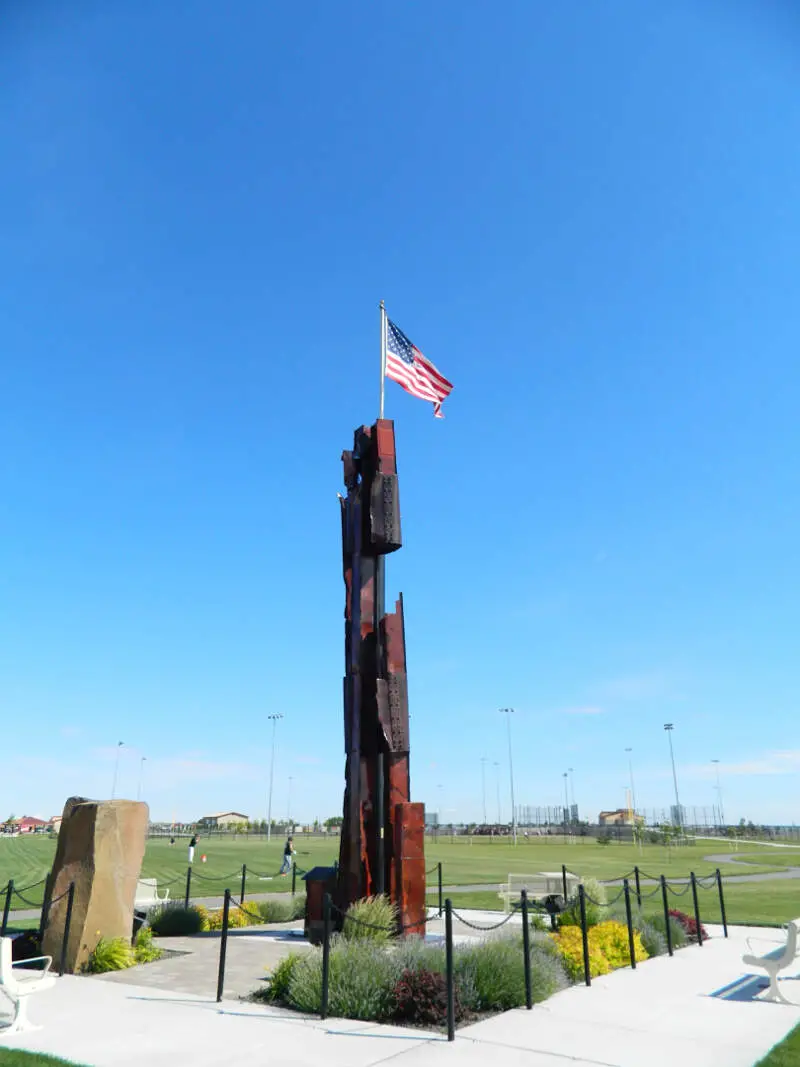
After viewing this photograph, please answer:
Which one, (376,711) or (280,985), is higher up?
(376,711)

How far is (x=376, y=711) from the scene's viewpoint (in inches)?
579

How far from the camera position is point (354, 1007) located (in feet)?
30.5

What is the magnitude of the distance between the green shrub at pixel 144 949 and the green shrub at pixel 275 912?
4515mm

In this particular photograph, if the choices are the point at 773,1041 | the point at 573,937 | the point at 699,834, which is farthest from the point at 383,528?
the point at 699,834

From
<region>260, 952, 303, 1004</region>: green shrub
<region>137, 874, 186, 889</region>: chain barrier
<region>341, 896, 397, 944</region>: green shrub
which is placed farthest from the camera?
<region>137, 874, 186, 889</region>: chain barrier

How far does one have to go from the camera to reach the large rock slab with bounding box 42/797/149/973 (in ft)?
39.2

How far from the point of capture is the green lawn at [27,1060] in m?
7.23

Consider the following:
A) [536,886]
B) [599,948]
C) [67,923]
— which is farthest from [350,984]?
[536,886]

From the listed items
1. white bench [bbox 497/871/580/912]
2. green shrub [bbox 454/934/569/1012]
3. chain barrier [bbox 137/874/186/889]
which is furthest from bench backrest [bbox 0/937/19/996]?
chain barrier [bbox 137/874/186/889]

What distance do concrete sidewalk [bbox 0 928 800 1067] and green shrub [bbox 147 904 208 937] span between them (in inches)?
186

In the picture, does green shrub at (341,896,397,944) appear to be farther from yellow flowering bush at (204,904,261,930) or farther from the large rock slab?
yellow flowering bush at (204,904,261,930)

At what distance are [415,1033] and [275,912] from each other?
1005cm

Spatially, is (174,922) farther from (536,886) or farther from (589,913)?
(589,913)

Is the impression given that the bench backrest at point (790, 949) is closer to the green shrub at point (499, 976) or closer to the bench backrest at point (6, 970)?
the green shrub at point (499, 976)
